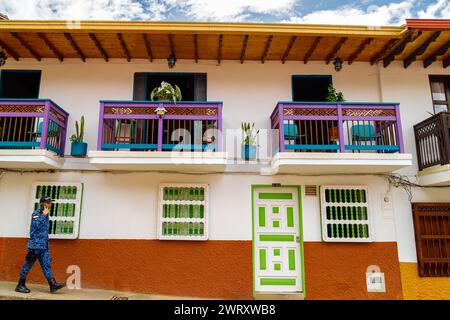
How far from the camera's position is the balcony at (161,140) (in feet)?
23.9

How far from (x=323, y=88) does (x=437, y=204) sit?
4.00 meters

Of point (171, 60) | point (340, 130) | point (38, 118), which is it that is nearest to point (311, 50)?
point (340, 130)

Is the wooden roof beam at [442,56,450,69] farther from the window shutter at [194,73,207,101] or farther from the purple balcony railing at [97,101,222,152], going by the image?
the window shutter at [194,73,207,101]

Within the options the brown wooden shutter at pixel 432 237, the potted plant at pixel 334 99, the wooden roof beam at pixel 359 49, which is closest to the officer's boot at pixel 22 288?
the potted plant at pixel 334 99

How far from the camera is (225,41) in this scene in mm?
8086

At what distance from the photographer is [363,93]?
8742mm

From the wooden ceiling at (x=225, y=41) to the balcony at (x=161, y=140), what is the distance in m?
1.69

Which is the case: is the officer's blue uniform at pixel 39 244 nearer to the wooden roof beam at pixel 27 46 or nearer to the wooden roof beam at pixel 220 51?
the wooden roof beam at pixel 27 46

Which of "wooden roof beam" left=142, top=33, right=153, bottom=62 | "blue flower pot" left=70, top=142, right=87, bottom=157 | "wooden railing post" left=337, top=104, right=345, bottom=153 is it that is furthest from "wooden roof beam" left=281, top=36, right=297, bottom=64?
"blue flower pot" left=70, top=142, right=87, bottom=157

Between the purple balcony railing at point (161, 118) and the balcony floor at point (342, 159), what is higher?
the purple balcony railing at point (161, 118)

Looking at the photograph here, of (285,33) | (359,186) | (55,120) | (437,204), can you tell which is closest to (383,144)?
(359,186)

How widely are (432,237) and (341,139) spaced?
128 inches

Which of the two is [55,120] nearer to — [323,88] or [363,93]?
[323,88]

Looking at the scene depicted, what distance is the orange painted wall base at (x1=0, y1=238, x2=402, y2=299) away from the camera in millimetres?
7656
